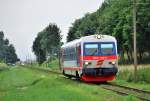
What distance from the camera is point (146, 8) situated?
271ft

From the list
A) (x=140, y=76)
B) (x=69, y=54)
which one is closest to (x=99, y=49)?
(x=140, y=76)

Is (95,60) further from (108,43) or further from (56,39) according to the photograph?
(56,39)

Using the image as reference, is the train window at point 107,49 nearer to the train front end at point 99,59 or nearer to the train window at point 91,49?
the train front end at point 99,59

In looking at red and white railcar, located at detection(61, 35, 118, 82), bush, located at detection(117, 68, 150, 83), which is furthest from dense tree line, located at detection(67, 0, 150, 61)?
red and white railcar, located at detection(61, 35, 118, 82)

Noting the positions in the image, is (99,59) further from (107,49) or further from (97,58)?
(107,49)

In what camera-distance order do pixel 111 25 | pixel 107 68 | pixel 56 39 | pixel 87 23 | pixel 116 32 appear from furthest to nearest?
pixel 56 39, pixel 87 23, pixel 111 25, pixel 116 32, pixel 107 68

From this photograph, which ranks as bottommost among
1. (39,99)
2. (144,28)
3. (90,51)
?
(39,99)

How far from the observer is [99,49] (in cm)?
4144

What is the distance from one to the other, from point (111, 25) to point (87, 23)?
99.7ft

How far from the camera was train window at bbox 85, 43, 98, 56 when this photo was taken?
135 feet

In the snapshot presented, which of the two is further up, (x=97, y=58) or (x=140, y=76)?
(x=97, y=58)

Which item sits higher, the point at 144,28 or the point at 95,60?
the point at 144,28

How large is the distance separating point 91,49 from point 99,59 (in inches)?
42.0

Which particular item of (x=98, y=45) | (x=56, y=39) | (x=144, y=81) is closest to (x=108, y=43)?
(x=98, y=45)
